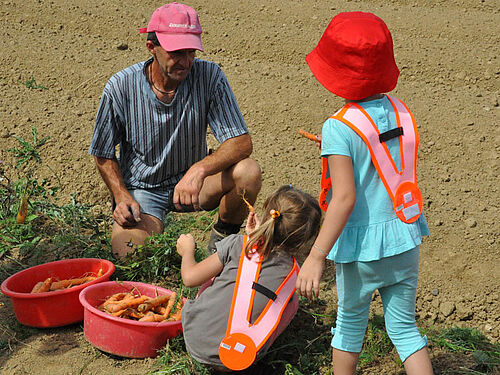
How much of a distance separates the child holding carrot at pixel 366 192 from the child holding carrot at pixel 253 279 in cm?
16

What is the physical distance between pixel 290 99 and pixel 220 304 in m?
3.20

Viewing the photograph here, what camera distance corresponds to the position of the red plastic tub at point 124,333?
2707 millimetres

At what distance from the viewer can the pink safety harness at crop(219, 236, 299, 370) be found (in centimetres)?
250

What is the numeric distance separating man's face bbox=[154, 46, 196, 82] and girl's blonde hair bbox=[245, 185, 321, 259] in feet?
3.37

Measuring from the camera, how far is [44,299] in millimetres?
2881

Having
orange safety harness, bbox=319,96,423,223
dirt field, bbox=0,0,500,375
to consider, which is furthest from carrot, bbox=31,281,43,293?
orange safety harness, bbox=319,96,423,223

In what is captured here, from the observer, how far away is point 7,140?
4.94 m

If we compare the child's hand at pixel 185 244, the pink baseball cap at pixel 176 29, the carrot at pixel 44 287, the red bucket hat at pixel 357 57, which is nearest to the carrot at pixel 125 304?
the child's hand at pixel 185 244

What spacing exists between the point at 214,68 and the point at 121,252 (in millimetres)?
1064

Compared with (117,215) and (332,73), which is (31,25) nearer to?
(117,215)

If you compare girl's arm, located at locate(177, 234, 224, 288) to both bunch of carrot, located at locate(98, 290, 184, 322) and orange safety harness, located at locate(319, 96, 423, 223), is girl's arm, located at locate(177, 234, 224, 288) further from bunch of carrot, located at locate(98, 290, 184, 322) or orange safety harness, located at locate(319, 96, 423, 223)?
orange safety harness, located at locate(319, 96, 423, 223)

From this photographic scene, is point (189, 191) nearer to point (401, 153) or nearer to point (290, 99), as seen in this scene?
point (401, 153)

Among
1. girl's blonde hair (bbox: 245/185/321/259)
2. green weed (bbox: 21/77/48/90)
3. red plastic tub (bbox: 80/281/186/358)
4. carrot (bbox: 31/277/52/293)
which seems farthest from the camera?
green weed (bbox: 21/77/48/90)

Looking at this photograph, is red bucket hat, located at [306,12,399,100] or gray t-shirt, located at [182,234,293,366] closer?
red bucket hat, located at [306,12,399,100]
